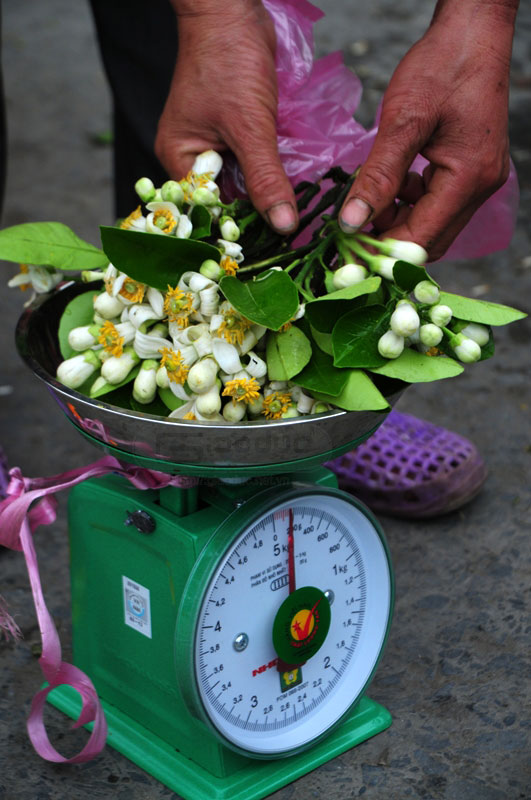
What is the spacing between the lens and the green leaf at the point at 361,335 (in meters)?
0.99

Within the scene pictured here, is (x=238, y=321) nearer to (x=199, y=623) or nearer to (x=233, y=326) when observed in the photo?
(x=233, y=326)

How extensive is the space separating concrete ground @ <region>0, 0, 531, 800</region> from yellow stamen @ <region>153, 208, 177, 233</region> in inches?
27.3

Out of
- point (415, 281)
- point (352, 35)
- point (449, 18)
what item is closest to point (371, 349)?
point (415, 281)

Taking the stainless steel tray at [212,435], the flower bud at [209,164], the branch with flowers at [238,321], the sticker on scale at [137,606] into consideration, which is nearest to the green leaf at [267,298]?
the branch with flowers at [238,321]

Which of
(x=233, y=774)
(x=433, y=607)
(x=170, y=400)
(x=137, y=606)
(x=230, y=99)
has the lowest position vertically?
(x=433, y=607)

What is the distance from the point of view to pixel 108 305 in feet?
3.55

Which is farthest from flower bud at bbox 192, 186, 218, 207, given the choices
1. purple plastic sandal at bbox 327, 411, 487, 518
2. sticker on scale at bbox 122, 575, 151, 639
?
purple plastic sandal at bbox 327, 411, 487, 518

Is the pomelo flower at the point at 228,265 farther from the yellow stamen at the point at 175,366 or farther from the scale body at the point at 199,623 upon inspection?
the scale body at the point at 199,623

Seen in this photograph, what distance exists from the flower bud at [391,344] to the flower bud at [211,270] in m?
0.18

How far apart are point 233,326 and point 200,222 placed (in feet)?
0.46

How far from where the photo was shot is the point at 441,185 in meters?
1.15

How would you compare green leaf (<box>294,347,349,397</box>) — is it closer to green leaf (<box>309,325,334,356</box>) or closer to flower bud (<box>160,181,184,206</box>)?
green leaf (<box>309,325,334,356</box>)

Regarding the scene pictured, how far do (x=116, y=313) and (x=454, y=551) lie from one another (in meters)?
0.85

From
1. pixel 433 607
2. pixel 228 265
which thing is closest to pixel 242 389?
pixel 228 265
